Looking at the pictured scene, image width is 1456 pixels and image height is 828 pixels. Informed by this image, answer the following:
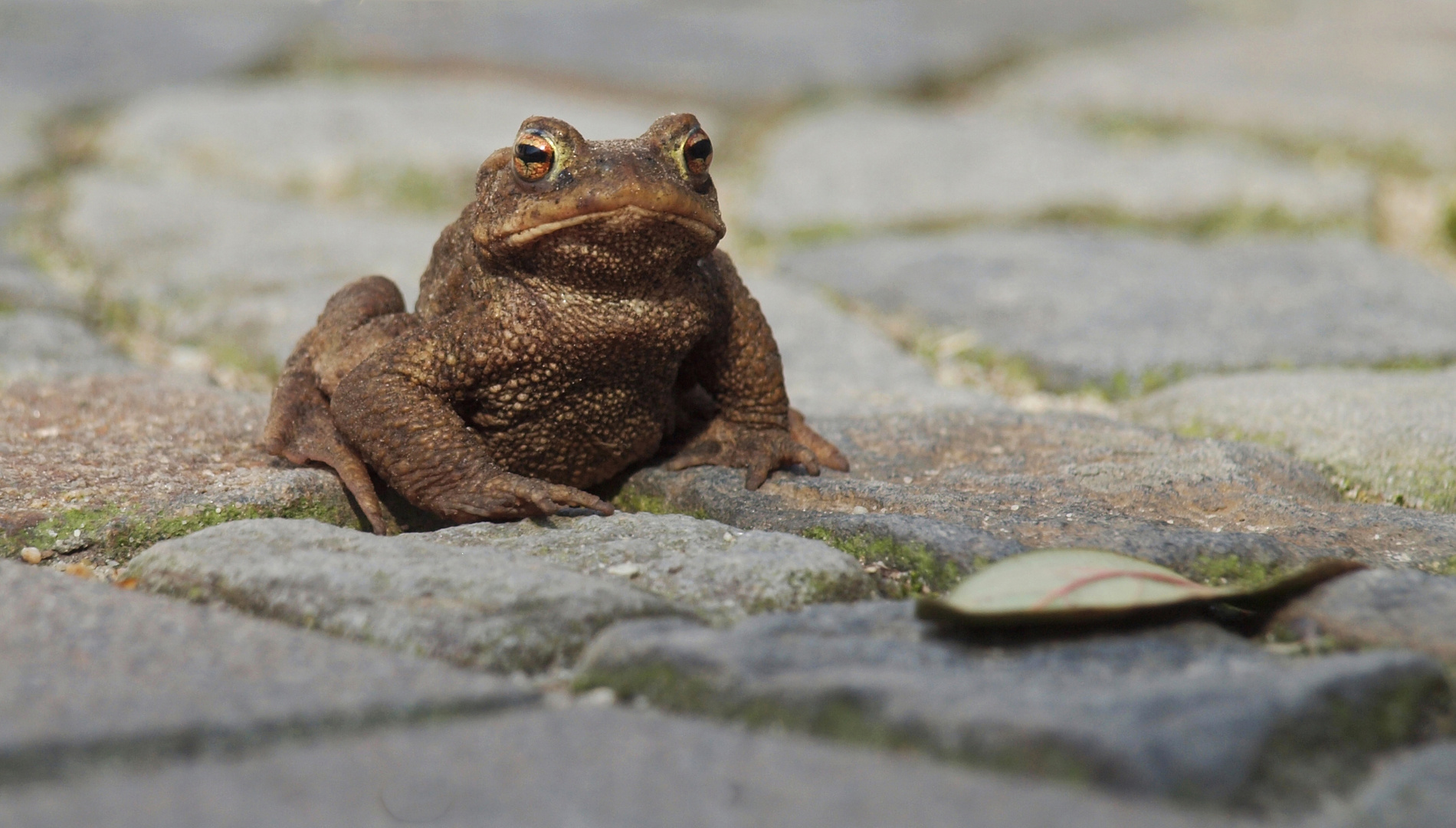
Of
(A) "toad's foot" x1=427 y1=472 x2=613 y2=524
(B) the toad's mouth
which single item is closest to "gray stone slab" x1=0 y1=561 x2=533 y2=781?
(A) "toad's foot" x1=427 y1=472 x2=613 y2=524

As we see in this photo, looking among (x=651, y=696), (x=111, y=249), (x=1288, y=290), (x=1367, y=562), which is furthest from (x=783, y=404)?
(x=111, y=249)

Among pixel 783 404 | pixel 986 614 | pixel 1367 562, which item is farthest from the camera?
pixel 783 404

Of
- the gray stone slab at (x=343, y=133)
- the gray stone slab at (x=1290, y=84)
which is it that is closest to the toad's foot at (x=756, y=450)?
the gray stone slab at (x=343, y=133)

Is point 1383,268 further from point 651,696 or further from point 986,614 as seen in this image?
point 651,696

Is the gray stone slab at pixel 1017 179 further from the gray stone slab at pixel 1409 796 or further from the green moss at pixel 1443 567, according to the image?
the gray stone slab at pixel 1409 796

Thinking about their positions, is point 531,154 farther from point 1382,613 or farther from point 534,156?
point 1382,613

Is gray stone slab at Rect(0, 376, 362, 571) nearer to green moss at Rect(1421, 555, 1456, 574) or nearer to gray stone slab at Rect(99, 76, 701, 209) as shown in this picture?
green moss at Rect(1421, 555, 1456, 574)

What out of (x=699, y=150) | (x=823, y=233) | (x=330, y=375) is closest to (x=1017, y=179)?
(x=823, y=233)
